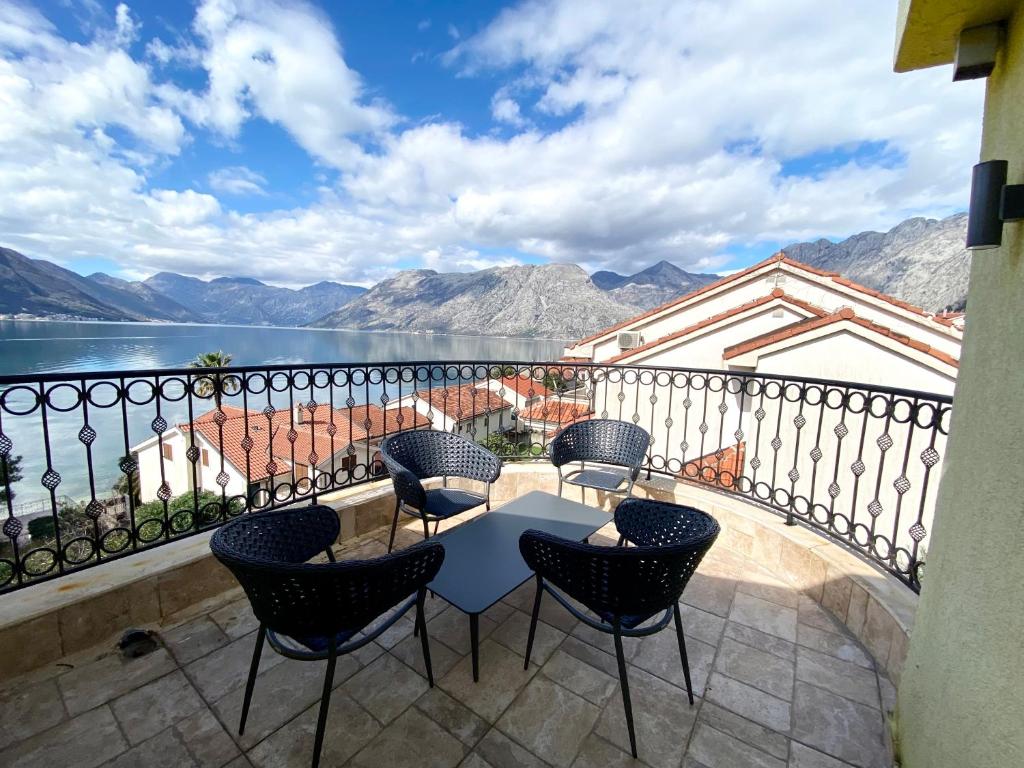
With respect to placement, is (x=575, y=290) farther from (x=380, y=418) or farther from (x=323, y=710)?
(x=323, y=710)

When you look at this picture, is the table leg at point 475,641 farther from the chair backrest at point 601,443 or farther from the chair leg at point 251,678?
the chair backrest at point 601,443

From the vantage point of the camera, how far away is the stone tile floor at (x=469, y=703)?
5.32 feet

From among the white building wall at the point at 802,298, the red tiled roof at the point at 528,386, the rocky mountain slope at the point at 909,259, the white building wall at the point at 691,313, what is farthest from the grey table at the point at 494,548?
the rocky mountain slope at the point at 909,259

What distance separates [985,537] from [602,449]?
2.45m

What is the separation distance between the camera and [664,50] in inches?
205

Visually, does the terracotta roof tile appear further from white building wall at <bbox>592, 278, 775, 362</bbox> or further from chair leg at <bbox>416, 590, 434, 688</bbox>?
white building wall at <bbox>592, 278, 775, 362</bbox>

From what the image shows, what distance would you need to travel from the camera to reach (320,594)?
1.47m

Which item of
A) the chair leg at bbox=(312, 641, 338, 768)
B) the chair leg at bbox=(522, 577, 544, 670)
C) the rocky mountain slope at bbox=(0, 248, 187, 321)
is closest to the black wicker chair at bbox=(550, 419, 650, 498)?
the chair leg at bbox=(522, 577, 544, 670)

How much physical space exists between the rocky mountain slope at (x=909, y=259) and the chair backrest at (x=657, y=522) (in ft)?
206

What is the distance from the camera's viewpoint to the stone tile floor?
1620 millimetres

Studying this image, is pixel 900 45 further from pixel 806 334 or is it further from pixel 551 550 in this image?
pixel 806 334

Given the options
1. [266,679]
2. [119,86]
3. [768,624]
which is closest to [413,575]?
[266,679]

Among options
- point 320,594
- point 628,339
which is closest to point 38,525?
point 320,594

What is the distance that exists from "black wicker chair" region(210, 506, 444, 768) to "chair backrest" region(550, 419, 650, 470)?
193 centimetres
